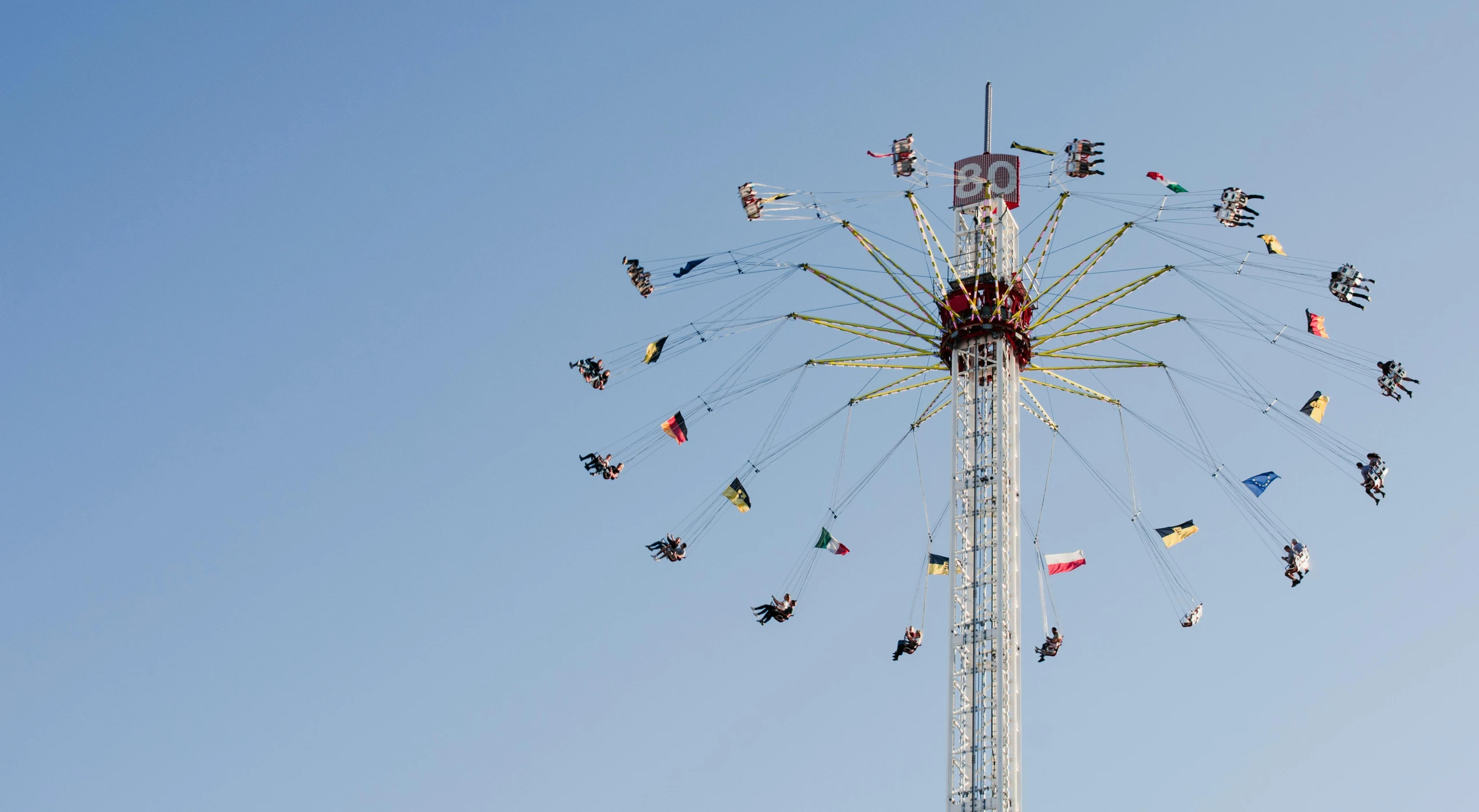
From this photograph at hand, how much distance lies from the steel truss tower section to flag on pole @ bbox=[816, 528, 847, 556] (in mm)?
6758

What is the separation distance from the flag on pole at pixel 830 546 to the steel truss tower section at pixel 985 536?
676 cm

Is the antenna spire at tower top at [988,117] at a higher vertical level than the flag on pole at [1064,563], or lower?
higher

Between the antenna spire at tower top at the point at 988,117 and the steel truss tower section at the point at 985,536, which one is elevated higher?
the antenna spire at tower top at the point at 988,117

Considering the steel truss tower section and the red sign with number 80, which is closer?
the steel truss tower section

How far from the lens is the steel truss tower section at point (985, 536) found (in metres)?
69.1

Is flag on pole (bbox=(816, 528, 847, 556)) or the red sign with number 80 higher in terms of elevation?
the red sign with number 80

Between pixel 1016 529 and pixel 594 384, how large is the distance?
1848 cm

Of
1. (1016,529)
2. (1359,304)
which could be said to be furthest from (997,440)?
(1359,304)

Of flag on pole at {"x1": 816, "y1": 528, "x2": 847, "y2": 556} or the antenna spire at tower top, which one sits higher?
the antenna spire at tower top

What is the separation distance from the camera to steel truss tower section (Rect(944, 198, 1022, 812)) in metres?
69.1

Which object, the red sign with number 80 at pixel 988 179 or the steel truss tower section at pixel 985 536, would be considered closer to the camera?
the steel truss tower section at pixel 985 536

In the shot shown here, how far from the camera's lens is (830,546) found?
78938mm

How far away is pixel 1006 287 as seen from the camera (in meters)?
76.6

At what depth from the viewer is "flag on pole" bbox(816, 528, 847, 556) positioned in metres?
78.9
